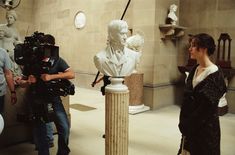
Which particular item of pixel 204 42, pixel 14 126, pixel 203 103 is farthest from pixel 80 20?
pixel 203 103

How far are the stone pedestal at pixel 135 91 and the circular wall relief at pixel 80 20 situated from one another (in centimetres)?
310

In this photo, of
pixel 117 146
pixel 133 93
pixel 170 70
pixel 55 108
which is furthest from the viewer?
pixel 170 70

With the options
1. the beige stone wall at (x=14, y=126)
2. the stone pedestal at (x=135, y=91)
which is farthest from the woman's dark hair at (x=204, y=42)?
the stone pedestal at (x=135, y=91)

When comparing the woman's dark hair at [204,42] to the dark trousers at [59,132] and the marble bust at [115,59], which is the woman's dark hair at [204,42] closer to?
the marble bust at [115,59]

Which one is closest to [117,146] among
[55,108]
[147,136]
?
[55,108]

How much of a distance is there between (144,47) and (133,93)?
1032 millimetres

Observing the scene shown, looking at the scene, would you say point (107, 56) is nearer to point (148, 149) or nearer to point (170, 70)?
point (148, 149)

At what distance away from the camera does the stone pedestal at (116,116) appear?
2494 mm

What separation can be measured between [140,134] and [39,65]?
215 cm

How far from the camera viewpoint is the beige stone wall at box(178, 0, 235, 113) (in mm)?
5551

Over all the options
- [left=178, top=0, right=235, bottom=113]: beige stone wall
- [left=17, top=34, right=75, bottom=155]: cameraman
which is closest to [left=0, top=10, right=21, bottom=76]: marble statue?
[left=17, top=34, right=75, bottom=155]: cameraman

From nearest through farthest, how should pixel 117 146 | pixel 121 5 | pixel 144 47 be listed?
pixel 117 146, pixel 144 47, pixel 121 5

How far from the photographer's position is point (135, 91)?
5.40 meters

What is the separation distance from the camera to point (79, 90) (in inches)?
300
